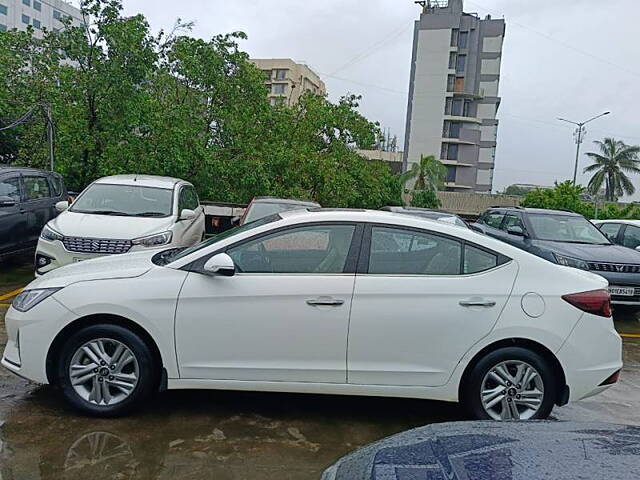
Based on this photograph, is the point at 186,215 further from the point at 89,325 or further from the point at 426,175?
the point at 426,175

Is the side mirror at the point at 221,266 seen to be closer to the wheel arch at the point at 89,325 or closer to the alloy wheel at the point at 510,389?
the wheel arch at the point at 89,325

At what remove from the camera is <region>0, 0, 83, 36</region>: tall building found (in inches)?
2780

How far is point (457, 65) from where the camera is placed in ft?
180

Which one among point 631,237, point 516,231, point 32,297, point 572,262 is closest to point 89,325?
point 32,297

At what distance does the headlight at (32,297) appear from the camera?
3.71 metres

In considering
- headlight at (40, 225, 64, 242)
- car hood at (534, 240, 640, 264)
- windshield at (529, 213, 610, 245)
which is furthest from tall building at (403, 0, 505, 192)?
headlight at (40, 225, 64, 242)

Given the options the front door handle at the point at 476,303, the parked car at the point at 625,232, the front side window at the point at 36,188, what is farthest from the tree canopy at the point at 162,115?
the front door handle at the point at 476,303

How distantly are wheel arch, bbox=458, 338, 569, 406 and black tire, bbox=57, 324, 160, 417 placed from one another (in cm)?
222

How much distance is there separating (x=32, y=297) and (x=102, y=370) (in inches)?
28.3

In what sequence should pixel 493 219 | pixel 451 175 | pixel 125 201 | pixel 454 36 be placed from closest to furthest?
pixel 125 201 → pixel 493 219 → pixel 454 36 → pixel 451 175

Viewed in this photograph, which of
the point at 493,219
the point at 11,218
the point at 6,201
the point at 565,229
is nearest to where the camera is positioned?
the point at 6,201

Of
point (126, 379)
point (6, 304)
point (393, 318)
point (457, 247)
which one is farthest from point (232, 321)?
point (6, 304)

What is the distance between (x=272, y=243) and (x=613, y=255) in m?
6.31

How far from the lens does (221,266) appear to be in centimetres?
364
